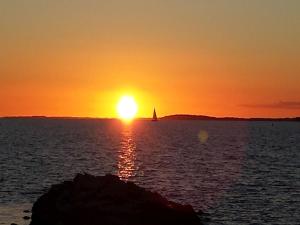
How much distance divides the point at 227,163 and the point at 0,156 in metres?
47.4

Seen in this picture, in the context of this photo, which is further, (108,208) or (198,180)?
(198,180)

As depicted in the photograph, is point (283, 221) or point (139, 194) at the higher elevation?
point (139, 194)

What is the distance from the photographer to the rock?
123ft

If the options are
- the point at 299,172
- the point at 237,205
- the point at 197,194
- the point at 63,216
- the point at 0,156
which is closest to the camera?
the point at 63,216

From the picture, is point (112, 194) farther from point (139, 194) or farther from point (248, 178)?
point (248, 178)

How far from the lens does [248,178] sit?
75.9 m

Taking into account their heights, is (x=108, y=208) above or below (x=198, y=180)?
above

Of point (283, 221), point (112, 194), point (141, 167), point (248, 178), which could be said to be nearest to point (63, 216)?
point (112, 194)

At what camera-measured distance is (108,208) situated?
125 feet

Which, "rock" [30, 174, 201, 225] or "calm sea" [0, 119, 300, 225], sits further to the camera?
"calm sea" [0, 119, 300, 225]

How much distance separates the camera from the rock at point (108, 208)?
3756cm

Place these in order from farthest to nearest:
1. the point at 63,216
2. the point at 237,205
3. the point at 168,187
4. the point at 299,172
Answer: the point at 299,172, the point at 168,187, the point at 237,205, the point at 63,216

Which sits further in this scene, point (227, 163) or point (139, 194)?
point (227, 163)

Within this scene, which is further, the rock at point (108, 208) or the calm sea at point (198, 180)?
the calm sea at point (198, 180)
